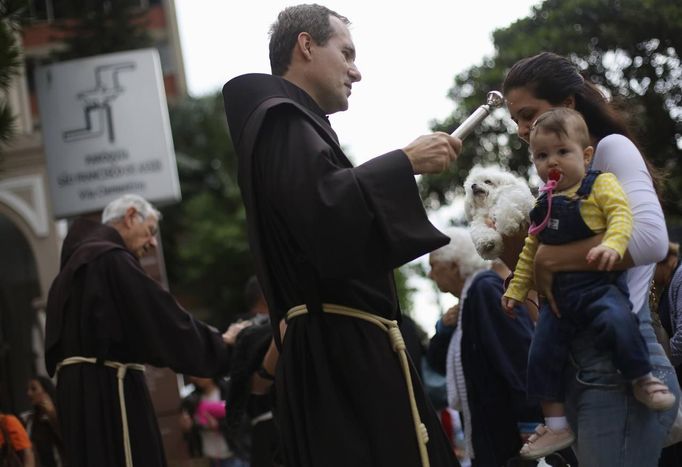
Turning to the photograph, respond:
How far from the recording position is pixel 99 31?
2541 centimetres

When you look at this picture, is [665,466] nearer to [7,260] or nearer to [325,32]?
[325,32]

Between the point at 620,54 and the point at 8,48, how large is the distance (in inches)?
225

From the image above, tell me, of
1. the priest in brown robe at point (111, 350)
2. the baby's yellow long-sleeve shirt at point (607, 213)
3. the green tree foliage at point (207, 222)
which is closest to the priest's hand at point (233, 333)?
the priest in brown robe at point (111, 350)

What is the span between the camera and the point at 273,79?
3.84 meters

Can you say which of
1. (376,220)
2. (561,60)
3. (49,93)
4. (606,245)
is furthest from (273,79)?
(49,93)

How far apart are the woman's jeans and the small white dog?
2.69 ft

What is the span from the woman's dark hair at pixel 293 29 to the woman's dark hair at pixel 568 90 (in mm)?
714

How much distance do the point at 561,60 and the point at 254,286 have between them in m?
4.06

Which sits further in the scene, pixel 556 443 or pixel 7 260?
pixel 7 260

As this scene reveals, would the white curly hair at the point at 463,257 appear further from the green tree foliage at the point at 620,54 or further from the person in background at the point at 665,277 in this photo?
the green tree foliage at the point at 620,54

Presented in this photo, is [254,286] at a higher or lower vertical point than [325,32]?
lower

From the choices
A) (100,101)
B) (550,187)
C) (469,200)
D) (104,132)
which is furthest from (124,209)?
(100,101)

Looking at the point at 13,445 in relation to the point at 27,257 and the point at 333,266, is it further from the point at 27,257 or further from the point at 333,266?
the point at 27,257


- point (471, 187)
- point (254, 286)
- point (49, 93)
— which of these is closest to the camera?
point (471, 187)
